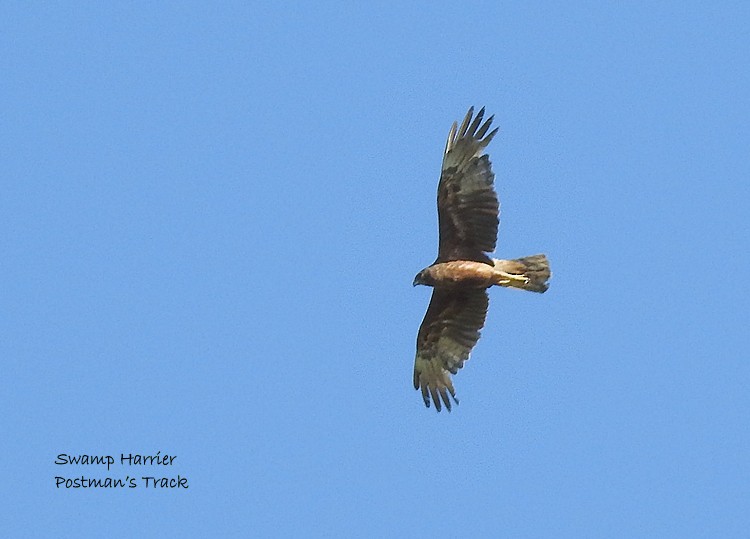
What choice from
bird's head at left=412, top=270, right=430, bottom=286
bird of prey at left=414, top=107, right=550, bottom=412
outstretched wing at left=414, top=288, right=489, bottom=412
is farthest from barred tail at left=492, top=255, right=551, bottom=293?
bird's head at left=412, top=270, right=430, bottom=286

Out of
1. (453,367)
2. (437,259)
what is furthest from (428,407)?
(437,259)

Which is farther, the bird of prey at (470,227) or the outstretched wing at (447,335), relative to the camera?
the outstretched wing at (447,335)

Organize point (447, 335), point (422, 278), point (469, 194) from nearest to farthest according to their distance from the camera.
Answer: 1. point (469, 194)
2. point (422, 278)
3. point (447, 335)

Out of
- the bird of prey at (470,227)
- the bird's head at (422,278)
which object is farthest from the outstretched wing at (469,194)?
the bird's head at (422,278)

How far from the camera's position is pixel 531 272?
17.6 meters

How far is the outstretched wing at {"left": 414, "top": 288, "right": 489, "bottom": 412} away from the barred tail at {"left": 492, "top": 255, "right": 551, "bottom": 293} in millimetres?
645

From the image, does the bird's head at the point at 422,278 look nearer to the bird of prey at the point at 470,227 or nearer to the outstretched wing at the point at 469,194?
the bird of prey at the point at 470,227

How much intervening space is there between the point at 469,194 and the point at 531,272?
1.12m

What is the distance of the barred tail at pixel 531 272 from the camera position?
57.8ft

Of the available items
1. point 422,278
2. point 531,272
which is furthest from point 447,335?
point 531,272

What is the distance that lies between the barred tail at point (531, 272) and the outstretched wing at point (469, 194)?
28 centimetres

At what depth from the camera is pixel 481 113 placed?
693 inches

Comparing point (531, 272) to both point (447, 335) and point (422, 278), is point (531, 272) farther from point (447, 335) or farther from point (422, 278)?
point (447, 335)

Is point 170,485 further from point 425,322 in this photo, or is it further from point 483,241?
point 483,241
